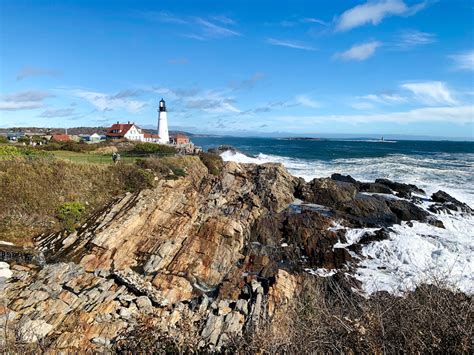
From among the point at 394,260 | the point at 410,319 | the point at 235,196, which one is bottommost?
the point at 394,260

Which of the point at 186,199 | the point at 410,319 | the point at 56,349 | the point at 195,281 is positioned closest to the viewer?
the point at 410,319

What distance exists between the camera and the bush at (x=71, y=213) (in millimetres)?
16125

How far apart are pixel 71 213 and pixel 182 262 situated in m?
6.94

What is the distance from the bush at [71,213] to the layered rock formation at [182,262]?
2.56 feet

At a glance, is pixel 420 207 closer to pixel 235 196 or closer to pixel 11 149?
pixel 235 196

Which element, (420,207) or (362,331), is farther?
(420,207)

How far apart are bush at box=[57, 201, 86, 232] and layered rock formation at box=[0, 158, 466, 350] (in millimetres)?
781

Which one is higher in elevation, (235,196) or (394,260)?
(235,196)

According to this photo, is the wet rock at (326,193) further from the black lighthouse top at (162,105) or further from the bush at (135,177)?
the black lighthouse top at (162,105)

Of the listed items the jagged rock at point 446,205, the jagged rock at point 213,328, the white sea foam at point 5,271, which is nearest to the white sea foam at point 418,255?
the jagged rock at point 446,205

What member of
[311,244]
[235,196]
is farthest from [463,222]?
[235,196]

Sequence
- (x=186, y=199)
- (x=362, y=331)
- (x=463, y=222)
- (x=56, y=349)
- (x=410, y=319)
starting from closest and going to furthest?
(x=362, y=331) → (x=410, y=319) → (x=56, y=349) → (x=186, y=199) → (x=463, y=222)

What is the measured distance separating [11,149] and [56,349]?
1949 cm

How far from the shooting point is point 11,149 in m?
22.5
